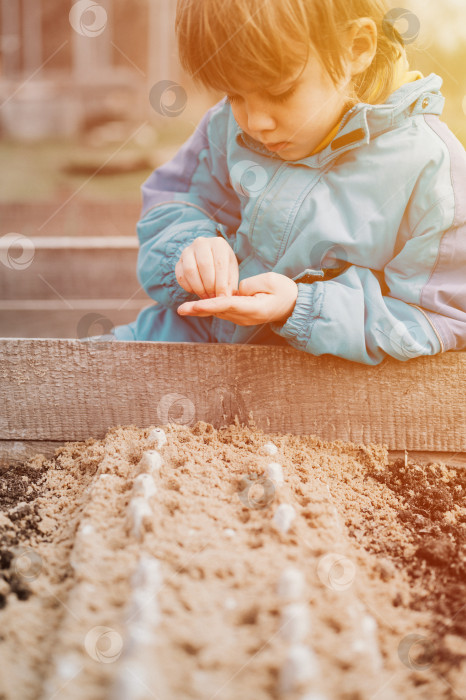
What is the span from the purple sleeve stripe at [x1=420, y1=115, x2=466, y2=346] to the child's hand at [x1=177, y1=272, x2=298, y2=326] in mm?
308

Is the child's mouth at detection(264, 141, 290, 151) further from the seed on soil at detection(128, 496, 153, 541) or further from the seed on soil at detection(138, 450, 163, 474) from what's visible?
the seed on soil at detection(128, 496, 153, 541)

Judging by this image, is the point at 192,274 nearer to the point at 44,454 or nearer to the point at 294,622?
the point at 44,454

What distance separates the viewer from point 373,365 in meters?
1.39

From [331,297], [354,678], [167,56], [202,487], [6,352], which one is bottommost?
[354,678]

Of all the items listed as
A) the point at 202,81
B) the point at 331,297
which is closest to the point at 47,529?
the point at 331,297

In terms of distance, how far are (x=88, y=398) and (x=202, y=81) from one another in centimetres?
74

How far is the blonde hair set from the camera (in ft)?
3.83

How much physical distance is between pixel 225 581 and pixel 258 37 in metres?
0.96

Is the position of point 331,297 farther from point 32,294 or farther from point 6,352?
point 32,294

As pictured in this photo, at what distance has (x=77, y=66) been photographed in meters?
11.8

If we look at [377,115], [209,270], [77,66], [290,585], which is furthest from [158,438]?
[77,66]

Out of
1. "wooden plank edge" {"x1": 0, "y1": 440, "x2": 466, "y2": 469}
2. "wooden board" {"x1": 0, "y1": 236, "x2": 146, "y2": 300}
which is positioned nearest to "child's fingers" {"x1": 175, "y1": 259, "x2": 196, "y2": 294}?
"wooden plank edge" {"x1": 0, "y1": 440, "x2": 466, "y2": 469}

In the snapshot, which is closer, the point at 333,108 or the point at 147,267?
the point at 333,108

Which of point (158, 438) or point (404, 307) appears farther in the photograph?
point (404, 307)
